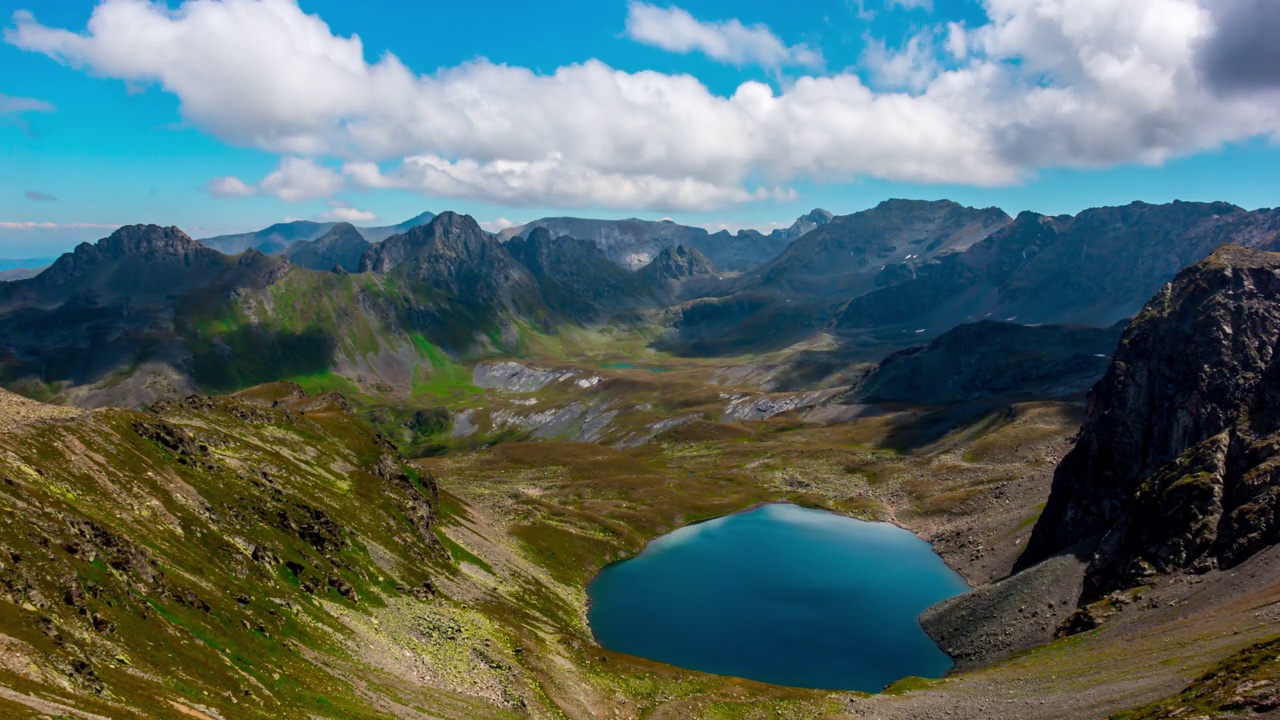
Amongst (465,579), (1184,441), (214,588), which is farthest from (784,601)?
(214,588)

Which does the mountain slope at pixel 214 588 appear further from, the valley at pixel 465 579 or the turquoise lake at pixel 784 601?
the turquoise lake at pixel 784 601

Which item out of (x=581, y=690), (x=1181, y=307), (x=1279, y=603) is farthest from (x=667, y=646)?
(x=1181, y=307)

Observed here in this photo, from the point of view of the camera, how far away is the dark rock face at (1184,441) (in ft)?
252

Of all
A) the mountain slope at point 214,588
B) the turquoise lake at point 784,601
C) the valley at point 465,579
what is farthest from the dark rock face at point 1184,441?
the mountain slope at point 214,588

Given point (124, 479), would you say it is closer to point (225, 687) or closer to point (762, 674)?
point (225, 687)

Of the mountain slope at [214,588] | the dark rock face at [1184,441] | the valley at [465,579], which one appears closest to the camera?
the mountain slope at [214,588]

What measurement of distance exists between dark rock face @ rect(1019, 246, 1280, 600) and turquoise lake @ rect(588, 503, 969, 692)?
2309 cm

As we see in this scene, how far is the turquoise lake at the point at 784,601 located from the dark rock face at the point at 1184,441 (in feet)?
75.7

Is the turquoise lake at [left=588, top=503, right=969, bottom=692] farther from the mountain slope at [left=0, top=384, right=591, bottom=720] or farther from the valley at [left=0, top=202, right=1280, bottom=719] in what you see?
the mountain slope at [left=0, top=384, right=591, bottom=720]

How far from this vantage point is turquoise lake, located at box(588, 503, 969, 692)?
88.9m

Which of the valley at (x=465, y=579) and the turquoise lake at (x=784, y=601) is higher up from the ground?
the valley at (x=465, y=579)

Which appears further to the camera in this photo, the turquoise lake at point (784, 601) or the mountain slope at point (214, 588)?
the turquoise lake at point (784, 601)

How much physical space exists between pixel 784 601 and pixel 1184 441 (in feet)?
193

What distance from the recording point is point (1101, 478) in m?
102
